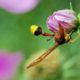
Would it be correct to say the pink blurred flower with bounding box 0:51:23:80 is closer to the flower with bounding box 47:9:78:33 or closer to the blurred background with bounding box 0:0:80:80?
the blurred background with bounding box 0:0:80:80

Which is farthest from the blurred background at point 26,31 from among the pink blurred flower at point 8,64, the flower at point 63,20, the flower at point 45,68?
the flower at point 63,20

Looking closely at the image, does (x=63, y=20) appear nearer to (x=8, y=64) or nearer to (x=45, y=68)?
(x=45, y=68)

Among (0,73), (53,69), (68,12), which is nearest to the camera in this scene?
(68,12)

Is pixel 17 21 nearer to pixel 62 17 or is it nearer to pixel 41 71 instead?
pixel 41 71

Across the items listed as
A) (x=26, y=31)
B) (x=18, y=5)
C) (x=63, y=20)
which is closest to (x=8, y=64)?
(x=26, y=31)

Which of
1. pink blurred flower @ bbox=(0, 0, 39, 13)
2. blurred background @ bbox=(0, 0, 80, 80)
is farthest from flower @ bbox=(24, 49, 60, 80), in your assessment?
pink blurred flower @ bbox=(0, 0, 39, 13)

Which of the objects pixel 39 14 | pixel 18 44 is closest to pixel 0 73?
pixel 18 44
